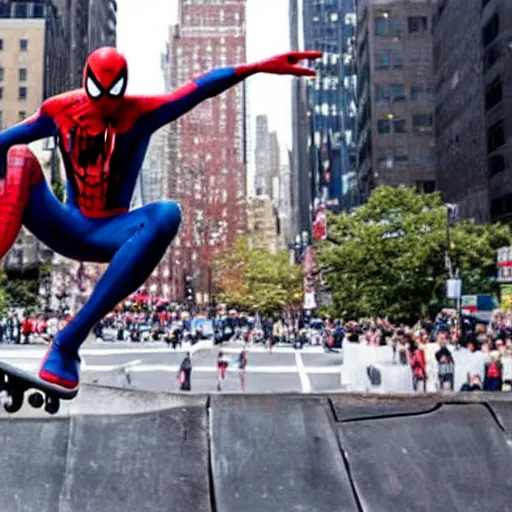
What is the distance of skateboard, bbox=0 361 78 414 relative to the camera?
5.39 m

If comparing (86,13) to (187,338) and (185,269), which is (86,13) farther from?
(187,338)

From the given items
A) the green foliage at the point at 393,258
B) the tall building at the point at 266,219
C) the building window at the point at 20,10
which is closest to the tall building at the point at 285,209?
the tall building at the point at 266,219

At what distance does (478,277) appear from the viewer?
91.4 feet

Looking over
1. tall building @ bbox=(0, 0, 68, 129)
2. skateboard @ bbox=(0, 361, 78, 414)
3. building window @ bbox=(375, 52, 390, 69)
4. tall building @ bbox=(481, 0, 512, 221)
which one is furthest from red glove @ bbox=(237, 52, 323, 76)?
tall building @ bbox=(0, 0, 68, 129)

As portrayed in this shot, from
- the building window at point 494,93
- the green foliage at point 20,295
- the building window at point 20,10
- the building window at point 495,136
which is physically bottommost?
the green foliage at point 20,295

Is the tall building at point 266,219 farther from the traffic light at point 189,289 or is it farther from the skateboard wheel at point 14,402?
the skateboard wheel at point 14,402

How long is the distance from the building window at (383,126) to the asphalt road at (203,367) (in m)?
32.0

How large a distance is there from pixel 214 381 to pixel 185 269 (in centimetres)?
5321

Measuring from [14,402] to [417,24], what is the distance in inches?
2013

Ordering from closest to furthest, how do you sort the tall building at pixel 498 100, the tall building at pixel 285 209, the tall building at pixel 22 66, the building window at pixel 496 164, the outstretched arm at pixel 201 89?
the outstretched arm at pixel 201 89 < the tall building at pixel 498 100 < the building window at pixel 496 164 < the tall building at pixel 22 66 < the tall building at pixel 285 209

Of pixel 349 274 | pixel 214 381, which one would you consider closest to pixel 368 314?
pixel 349 274

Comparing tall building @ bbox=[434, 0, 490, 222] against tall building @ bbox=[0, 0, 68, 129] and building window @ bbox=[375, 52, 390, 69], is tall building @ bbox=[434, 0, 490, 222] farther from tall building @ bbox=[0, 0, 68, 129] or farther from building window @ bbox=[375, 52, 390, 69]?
tall building @ bbox=[0, 0, 68, 129]

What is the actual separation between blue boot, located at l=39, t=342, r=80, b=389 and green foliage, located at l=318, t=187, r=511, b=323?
18.8m

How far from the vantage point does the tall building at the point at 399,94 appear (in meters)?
49.0
